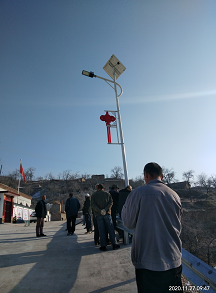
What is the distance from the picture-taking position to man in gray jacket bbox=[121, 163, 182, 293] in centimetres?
170

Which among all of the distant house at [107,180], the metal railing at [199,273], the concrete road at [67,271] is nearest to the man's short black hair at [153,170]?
the metal railing at [199,273]

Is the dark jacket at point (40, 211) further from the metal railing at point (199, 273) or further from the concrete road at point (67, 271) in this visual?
the metal railing at point (199, 273)

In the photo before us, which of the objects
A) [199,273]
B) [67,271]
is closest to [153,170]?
[199,273]

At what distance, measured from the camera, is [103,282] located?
9.29ft

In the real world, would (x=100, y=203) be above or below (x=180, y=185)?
below

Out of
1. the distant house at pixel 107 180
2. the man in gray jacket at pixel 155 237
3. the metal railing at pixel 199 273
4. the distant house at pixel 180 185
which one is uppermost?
the distant house at pixel 107 180

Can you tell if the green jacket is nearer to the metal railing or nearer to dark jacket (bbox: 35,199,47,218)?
the metal railing

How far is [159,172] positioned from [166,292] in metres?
1.20

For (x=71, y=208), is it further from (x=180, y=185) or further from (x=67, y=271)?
(x=180, y=185)

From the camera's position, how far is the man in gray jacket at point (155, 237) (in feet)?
5.57

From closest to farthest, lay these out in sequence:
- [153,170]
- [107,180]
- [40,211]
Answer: [153,170]
[40,211]
[107,180]

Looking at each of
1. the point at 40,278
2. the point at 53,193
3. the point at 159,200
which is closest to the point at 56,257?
the point at 40,278

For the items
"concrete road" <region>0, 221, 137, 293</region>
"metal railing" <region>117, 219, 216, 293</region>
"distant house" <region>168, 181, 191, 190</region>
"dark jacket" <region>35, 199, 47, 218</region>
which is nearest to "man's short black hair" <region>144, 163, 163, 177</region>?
"metal railing" <region>117, 219, 216, 293</region>

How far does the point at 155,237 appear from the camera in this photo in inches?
69.0
